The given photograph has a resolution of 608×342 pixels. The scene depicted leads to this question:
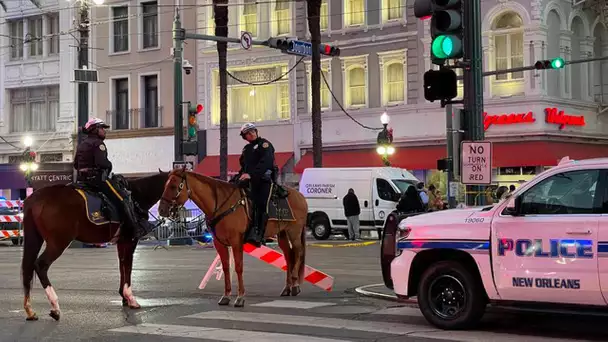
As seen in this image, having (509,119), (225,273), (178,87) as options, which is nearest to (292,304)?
(225,273)

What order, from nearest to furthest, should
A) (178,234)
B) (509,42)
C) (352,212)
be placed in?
(352,212), (178,234), (509,42)

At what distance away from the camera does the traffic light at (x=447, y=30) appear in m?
11.8

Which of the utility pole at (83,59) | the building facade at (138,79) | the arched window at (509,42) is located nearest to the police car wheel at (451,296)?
the utility pole at (83,59)

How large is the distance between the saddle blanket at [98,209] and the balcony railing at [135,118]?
34401 millimetres

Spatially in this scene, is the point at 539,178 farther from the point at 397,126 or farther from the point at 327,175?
the point at 397,126

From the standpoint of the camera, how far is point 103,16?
157ft

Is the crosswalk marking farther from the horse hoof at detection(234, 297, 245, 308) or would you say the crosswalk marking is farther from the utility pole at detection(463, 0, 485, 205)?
the utility pole at detection(463, 0, 485, 205)

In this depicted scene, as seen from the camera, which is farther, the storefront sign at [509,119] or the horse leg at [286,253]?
the storefront sign at [509,119]

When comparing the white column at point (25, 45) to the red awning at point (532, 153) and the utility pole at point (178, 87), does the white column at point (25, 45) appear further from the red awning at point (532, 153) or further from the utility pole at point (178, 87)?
the red awning at point (532, 153)

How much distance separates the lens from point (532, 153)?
34.8 metres

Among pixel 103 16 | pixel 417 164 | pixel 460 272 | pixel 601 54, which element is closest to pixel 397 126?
pixel 417 164

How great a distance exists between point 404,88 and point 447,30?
89.5 feet

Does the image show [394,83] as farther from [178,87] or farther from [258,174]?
[258,174]

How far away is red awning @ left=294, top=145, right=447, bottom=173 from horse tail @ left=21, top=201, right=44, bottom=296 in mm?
26927
